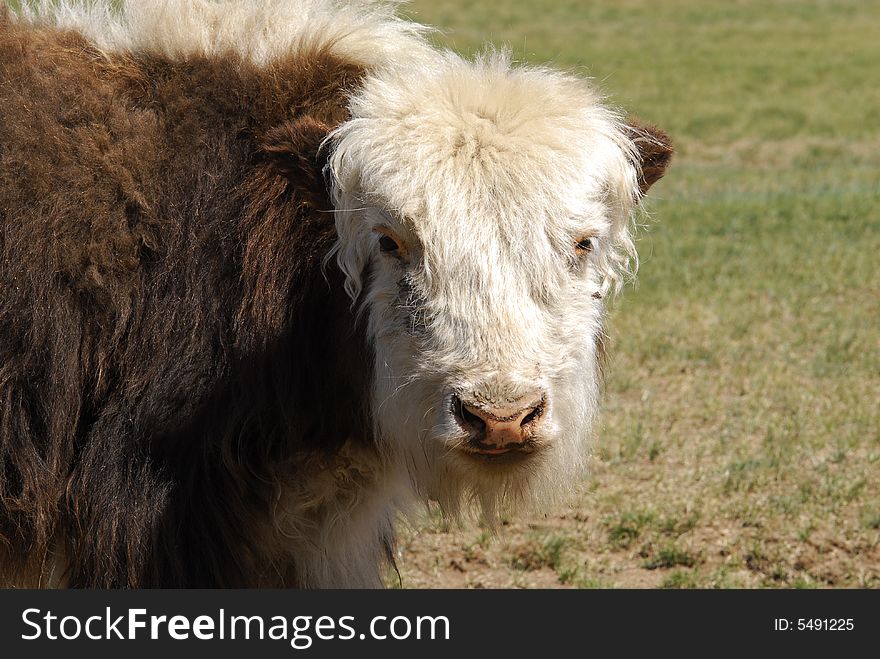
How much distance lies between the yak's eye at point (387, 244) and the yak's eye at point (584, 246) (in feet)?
1.65

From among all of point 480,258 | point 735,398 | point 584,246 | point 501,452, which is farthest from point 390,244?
point 735,398

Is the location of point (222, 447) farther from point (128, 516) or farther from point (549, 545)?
point (549, 545)

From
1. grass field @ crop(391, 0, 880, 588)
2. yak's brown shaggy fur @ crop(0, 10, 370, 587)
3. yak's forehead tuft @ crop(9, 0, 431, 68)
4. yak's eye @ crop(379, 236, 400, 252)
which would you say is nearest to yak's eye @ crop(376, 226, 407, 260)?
yak's eye @ crop(379, 236, 400, 252)

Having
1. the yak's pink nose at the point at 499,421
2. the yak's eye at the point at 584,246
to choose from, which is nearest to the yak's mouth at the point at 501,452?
the yak's pink nose at the point at 499,421

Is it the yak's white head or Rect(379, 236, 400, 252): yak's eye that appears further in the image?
Rect(379, 236, 400, 252): yak's eye

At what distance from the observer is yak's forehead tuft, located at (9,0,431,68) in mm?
3777

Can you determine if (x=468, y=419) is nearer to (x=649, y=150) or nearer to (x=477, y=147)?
(x=477, y=147)

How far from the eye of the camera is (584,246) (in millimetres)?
3383

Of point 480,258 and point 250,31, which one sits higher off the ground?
point 250,31

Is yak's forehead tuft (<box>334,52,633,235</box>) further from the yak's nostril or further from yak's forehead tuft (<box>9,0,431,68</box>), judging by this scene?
the yak's nostril

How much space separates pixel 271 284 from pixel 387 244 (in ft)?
1.25

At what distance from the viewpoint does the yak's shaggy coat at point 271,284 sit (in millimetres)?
3229

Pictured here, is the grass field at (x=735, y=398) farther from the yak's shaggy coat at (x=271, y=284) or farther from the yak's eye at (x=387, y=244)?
the yak's eye at (x=387, y=244)
